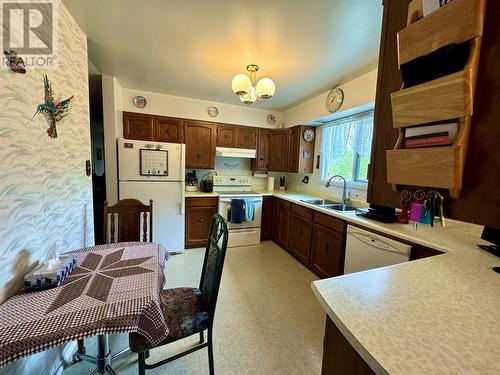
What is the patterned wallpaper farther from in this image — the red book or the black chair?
the red book

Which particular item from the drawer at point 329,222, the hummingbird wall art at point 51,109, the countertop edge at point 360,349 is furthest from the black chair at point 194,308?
the drawer at point 329,222

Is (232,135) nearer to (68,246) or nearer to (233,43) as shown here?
(233,43)

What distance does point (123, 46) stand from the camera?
6.63 ft

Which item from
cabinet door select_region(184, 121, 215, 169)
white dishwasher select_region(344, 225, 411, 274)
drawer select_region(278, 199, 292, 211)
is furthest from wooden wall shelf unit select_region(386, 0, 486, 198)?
cabinet door select_region(184, 121, 215, 169)

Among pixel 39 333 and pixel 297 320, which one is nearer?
pixel 39 333

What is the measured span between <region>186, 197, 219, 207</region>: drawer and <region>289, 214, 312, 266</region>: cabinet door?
1260 mm

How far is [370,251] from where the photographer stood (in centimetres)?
184

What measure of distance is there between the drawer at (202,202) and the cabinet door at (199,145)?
59 centimetres

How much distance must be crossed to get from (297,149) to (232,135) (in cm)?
117

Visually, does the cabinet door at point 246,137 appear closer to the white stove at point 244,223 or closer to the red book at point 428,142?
the white stove at point 244,223

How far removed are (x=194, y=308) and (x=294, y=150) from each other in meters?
2.94

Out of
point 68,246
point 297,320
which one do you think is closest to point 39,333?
point 68,246

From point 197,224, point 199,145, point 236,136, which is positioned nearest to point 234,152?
point 236,136

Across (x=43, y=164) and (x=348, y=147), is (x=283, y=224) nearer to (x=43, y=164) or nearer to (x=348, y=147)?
(x=348, y=147)
